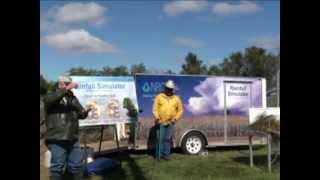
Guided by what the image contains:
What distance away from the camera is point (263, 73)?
158 ft

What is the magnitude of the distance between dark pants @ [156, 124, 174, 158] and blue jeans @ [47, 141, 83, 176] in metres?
5.96

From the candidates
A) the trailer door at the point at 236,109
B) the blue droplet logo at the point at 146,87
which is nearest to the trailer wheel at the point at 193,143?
the trailer door at the point at 236,109

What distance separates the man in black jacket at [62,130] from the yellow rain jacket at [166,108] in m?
6.08

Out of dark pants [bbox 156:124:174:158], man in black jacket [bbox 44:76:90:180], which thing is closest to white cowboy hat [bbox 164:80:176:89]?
dark pants [bbox 156:124:174:158]

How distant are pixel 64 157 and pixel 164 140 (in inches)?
250

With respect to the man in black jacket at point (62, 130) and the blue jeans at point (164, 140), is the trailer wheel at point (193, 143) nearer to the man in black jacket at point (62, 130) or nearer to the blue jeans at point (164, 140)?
the blue jeans at point (164, 140)

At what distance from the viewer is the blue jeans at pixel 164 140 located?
1496 centimetres

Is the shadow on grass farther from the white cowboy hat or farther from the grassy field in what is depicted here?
the white cowboy hat

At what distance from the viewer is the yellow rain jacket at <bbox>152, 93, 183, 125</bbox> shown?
49.4 ft
